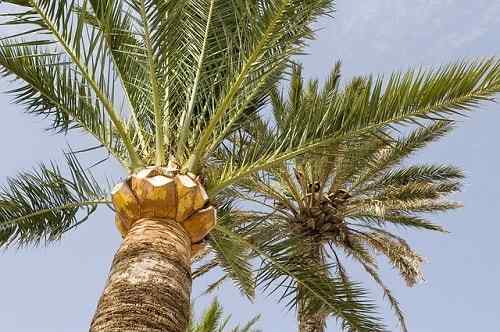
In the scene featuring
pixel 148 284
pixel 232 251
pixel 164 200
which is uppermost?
pixel 232 251

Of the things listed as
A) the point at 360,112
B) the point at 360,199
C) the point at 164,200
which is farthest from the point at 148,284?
the point at 360,199

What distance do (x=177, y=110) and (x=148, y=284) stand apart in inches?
127

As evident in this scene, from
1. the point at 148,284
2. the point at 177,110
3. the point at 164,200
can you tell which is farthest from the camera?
the point at 177,110

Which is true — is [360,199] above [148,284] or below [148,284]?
above

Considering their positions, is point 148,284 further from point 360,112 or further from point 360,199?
point 360,199

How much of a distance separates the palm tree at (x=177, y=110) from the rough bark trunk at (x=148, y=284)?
0.02m

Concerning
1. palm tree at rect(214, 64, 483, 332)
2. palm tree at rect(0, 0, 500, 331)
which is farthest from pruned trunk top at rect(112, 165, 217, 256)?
palm tree at rect(214, 64, 483, 332)

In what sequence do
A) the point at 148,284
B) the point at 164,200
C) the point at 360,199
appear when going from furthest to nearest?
1. the point at 360,199
2. the point at 164,200
3. the point at 148,284

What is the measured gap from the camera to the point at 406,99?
605cm

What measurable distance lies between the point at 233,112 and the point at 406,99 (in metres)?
1.95

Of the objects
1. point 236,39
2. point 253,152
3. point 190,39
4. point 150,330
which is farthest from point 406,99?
point 150,330

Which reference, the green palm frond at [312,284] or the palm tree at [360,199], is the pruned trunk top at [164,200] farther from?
the palm tree at [360,199]

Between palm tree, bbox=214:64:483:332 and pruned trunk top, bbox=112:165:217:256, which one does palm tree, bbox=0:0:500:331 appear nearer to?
pruned trunk top, bbox=112:165:217:256

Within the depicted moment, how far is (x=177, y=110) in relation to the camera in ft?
24.3
